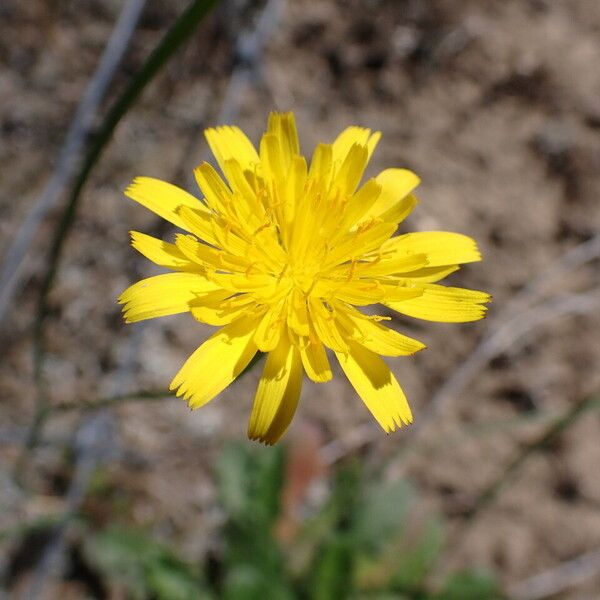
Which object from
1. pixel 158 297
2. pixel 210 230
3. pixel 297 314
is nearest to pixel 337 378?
pixel 297 314

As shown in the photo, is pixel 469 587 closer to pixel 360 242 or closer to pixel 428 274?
pixel 428 274

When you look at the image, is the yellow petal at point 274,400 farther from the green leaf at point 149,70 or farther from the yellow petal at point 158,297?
the green leaf at point 149,70

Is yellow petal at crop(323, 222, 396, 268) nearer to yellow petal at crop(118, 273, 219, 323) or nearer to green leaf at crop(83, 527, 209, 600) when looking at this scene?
yellow petal at crop(118, 273, 219, 323)

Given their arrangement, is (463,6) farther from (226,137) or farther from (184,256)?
(184,256)

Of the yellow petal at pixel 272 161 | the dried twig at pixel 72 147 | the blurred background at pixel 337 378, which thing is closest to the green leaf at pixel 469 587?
the blurred background at pixel 337 378

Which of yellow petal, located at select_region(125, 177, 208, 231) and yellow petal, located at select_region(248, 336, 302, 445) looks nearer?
yellow petal, located at select_region(248, 336, 302, 445)

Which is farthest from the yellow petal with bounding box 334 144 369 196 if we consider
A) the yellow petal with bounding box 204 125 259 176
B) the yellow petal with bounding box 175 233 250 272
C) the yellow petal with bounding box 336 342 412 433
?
the yellow petal with bounding box 336 342 412 433
